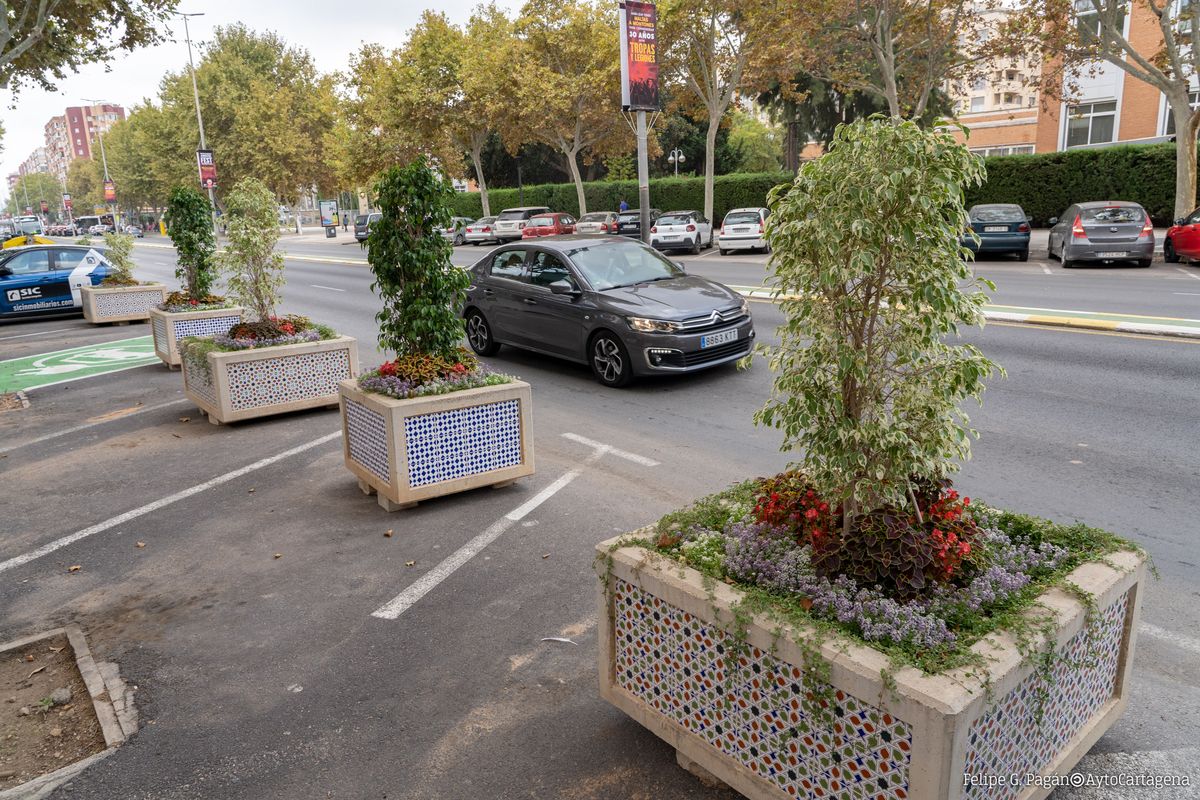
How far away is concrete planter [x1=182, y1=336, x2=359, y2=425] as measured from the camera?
8.33 meters

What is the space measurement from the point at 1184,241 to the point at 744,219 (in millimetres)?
13103

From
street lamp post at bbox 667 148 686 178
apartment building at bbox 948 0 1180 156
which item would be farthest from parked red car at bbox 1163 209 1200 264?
street lamp post at bbox 667 148 686 178

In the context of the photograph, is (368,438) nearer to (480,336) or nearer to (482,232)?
(480,336)

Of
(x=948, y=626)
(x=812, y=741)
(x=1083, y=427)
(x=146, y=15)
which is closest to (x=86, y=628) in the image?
(x=812, y=741)

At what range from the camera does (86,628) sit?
452cm

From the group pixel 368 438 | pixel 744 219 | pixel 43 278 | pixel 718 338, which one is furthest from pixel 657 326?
pixel 744 219

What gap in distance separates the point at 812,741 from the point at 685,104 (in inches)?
1425

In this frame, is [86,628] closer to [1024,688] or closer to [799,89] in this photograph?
[1024,688]

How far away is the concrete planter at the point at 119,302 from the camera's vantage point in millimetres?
16688

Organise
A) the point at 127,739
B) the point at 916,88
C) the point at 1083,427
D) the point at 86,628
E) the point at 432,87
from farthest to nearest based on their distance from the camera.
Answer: the point at 432,87, the point at 916,88, the point at 1083,427, the point at 86,628, the point at 127,739

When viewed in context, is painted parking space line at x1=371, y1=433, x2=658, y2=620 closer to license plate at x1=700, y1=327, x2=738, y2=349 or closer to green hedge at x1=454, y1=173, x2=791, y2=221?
license plate at x1=700, y1=327, x2=738, y2=349

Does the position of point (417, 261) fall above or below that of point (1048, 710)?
above

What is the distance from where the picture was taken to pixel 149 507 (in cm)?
633

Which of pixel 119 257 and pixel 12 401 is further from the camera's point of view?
pixel 119 257
